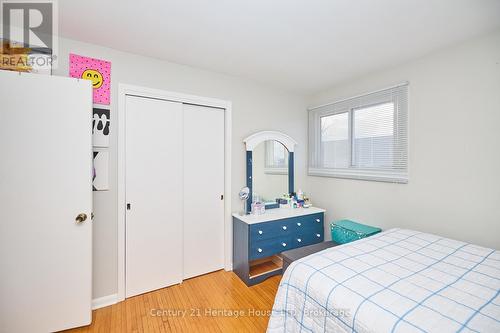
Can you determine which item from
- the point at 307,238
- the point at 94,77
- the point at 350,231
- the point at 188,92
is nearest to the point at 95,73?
the point at 94,77

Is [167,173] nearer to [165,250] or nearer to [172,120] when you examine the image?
[172,120]

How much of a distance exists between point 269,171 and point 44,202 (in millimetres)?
2341

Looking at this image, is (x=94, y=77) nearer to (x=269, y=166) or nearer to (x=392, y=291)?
(x=269, y=166)

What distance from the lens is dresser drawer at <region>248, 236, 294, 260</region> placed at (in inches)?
93.4

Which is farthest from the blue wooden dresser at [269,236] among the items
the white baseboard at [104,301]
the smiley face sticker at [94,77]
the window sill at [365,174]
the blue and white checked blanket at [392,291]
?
the smiley face sticker at [94,77]

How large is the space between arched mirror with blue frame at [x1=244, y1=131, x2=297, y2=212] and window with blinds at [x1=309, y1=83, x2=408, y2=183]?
1.53 ft

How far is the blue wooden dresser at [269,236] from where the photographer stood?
238cm

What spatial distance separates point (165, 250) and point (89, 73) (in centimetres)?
190

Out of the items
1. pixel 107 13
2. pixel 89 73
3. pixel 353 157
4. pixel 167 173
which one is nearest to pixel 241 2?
pixel 107 13

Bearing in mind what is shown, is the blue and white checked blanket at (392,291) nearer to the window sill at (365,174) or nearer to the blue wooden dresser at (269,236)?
the window sill at (365,174)

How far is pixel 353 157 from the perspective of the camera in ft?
9.33

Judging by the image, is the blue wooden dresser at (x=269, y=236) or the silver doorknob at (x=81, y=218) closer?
the silver doorknob at (x=81, y=218)

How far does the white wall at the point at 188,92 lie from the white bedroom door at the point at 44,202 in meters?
0.28

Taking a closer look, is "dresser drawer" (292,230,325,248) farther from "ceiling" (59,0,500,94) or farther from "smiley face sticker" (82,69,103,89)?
"smiley face sticker" (82,69,103,89)
